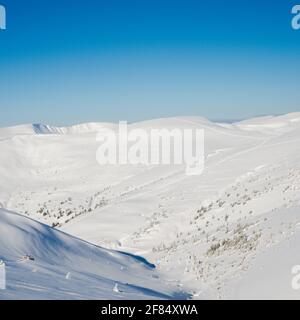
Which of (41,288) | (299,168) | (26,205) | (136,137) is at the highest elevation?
(136,137)

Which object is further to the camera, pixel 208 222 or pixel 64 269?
pixel 208 222

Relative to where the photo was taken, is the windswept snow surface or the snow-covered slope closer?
the snow-covered slope

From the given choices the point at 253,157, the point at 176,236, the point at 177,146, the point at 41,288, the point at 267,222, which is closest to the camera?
the point at 41,288

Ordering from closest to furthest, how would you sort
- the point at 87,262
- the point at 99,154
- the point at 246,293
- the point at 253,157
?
the point at 246,293
the point at 87,262
the point at 253,157
the point at 99,154

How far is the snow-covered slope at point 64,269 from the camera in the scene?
29.0 feet

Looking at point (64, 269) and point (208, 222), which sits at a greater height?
point (64, 269)

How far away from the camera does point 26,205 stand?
52.3m

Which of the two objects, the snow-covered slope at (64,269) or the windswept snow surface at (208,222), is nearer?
the snow-covered slope at (64,269)

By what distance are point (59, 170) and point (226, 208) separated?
173 ft

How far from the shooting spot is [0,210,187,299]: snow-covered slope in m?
8.84

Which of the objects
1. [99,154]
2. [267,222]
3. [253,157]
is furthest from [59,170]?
[267,222]

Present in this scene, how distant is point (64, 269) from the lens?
11.7m

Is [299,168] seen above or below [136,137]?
below

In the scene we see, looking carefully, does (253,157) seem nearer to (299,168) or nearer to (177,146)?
(299,168)
